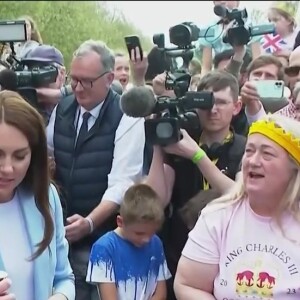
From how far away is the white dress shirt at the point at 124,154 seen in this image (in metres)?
3.26

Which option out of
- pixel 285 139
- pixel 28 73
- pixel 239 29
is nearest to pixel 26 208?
pixel 285 139

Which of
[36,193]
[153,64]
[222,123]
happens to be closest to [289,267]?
[36,193]

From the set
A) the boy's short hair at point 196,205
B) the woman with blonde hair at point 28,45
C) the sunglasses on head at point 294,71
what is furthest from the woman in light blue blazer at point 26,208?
the sunglasses on head at point 294,71

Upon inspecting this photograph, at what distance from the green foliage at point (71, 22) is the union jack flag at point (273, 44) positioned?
96cm


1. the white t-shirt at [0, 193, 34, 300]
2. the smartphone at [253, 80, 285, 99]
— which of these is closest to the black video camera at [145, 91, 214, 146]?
the smartphone at [253, 80, 285, 99]

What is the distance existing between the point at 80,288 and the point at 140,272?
34 centimetres

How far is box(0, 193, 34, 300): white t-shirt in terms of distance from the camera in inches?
80.6

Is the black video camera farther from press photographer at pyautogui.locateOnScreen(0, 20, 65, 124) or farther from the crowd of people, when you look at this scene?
press photographer at pyautogui.locateOnScreen(0, 20, 65, 124)

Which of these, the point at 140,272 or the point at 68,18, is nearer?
the point at 140,272

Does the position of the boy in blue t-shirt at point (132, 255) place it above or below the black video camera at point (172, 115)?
below

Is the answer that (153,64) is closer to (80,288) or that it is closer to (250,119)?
(250,119)

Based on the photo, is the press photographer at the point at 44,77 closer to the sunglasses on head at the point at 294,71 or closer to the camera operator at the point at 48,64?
the camera operator at the point at 48,64

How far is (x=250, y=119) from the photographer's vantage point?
11.2 feet

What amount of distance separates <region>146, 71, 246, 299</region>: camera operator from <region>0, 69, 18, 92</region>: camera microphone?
692 mm
